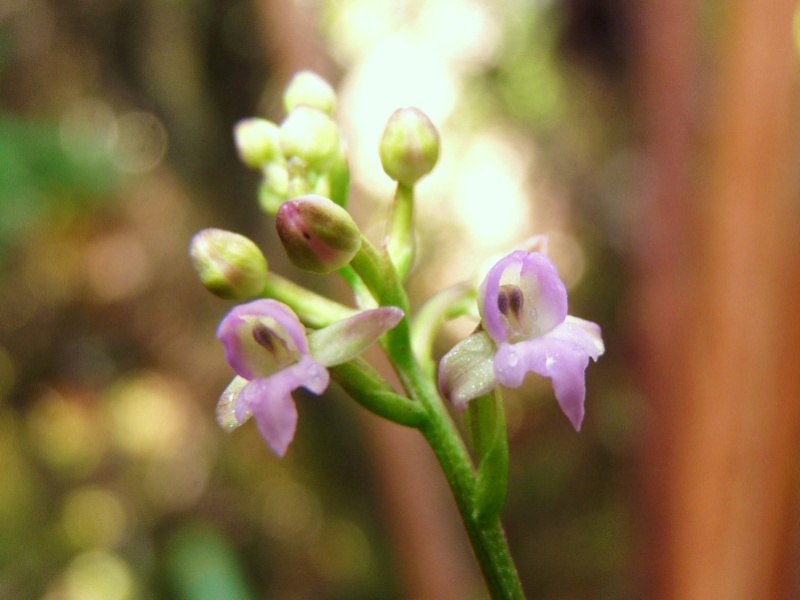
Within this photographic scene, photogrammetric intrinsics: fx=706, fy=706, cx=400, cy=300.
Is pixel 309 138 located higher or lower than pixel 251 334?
higher

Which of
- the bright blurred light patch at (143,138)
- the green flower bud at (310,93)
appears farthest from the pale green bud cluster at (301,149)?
the bright blurred light patch at (143,138)

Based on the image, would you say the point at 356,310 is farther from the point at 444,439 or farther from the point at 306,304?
the point at 444,439

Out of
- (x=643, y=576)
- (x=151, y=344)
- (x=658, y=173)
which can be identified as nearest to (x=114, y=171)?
(x=151, y=344)

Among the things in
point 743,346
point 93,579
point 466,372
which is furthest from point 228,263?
point 93,579

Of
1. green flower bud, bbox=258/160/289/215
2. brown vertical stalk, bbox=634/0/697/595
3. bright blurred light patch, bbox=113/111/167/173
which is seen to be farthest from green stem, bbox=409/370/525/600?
bright blurred light patch, bbox=113/111/167/173

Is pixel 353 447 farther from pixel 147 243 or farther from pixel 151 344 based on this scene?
pixel 147 243

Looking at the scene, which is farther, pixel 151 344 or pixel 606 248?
pixel 606 248
